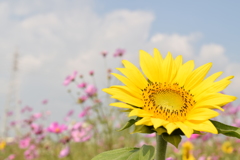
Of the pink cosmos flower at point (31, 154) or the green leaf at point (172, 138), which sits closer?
the green leaf at point (172, 138)

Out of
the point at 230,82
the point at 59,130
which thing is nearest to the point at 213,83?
the point at 230,82

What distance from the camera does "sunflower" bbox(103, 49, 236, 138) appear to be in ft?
3.09

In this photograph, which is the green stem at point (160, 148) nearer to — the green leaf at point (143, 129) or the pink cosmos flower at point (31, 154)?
the green leaf at point (143, 129)

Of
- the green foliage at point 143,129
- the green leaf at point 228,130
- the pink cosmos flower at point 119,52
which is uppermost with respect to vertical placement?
the pink cosmos flower at point 119,52

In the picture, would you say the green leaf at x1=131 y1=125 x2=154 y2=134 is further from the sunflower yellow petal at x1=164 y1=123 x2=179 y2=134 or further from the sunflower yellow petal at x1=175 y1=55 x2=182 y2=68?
the sunflower yellow petal at x1=175 y1=55 x2=182 y2=68


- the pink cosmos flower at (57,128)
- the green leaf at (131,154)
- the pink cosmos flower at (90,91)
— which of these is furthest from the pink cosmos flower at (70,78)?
the green leaf at (131,154)

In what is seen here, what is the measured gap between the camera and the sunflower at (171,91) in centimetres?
94

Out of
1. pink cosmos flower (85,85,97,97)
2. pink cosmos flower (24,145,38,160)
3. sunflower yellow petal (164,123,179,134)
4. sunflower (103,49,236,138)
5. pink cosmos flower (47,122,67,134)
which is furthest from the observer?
pink cosmos flower (24,145,38,160)

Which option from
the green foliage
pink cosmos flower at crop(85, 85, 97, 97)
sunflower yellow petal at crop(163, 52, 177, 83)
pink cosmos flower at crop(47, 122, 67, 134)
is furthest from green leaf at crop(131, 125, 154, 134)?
pink cosmos flower at crop(85, 85, 97, 97)

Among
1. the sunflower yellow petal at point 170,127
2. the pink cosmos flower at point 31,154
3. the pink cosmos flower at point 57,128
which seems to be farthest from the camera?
the pink cosmos flower at point 31,154

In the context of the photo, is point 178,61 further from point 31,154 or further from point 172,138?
point 31,154

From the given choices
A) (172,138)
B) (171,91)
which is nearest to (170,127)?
(172,138)

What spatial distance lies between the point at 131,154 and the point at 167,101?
0.86ft

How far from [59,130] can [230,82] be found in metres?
2.80
